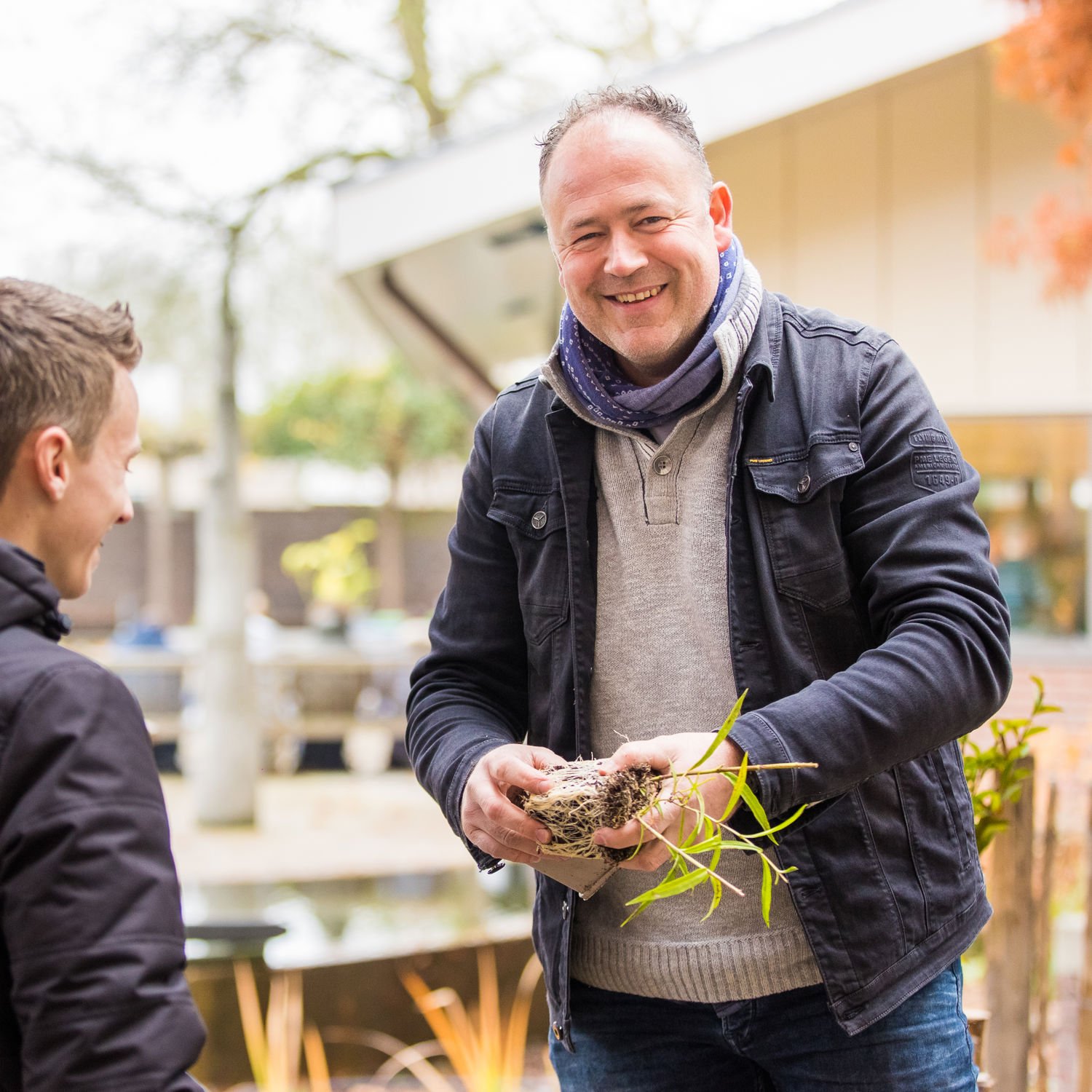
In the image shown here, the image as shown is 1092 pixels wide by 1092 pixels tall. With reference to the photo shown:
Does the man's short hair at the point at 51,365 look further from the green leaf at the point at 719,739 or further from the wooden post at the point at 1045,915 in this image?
the wooden post at the point at 1045,915

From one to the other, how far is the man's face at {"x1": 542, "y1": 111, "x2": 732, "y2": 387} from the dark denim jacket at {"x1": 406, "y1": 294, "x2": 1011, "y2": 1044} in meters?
0.12

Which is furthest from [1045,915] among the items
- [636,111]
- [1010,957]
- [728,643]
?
[636,111]

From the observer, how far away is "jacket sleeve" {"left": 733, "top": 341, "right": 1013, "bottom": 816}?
1359 millimetres

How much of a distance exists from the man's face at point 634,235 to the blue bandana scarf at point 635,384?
3 cm

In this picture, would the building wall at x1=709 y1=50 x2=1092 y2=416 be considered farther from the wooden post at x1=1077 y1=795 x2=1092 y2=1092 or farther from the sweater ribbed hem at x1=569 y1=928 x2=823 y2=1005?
the sweater ribbed hem at x1=569 y1=928 x2=823 y2=1005

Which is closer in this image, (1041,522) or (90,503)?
(90,503)

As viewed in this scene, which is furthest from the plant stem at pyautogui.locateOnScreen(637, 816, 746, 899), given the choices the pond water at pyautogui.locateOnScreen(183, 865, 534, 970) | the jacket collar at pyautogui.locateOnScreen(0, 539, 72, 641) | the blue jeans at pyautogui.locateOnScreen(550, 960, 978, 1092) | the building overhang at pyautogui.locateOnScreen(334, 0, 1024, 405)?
the building overhang at pyautogui.locateOnScreen(334, 0, 1024, 405)

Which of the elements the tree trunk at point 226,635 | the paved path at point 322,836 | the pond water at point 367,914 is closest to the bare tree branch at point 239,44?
the tree trunk at point 226,635

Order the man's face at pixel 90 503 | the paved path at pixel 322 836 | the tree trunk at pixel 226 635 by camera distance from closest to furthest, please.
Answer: the man's face at pixel 90 503, the paved path at pixel 322 836, the tree trunk at pixel 226 635

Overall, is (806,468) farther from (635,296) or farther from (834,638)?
(635,296)

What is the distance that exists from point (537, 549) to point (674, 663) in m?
0.25

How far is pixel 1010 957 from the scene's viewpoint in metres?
2.41

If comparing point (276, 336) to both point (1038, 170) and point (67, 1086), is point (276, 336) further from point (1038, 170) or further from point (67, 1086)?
point (67, 1086)

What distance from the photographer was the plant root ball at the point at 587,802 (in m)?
1.40
